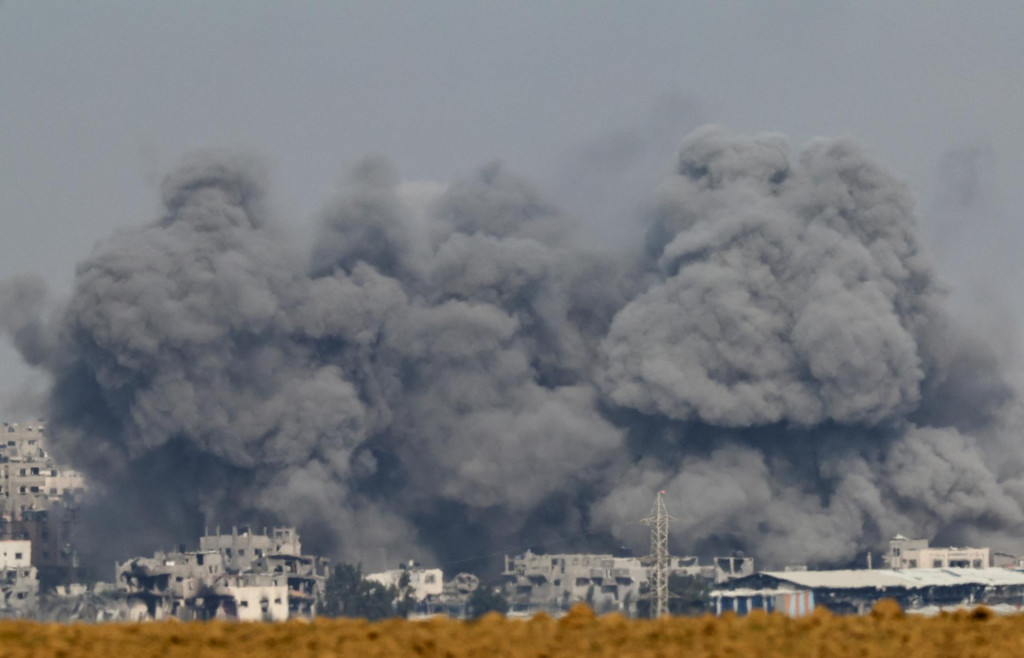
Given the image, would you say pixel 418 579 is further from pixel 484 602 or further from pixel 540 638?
pixel 540 638

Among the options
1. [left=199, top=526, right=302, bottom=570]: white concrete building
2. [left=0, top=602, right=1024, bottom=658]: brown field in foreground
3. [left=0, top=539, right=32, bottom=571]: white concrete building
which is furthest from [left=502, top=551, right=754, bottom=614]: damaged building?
[left=0, top=602, right=1024, bottom=658]: brown field in foreground

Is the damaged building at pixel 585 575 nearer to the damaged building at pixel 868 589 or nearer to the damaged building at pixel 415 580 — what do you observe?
the damaged building at pixel 415 580

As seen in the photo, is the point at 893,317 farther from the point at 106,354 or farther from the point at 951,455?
the point at 106,354

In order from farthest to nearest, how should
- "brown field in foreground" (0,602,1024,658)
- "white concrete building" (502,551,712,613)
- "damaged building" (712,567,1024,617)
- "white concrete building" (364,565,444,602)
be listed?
"white concrete building" (364,565,444,602), "white concrete building" (502,551,712,613), "damaged building" (712,567,1024,617), "brown field in foreground" (0,602,1024,658)

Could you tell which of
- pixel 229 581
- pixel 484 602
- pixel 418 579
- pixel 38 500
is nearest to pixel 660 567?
pixel 484 602

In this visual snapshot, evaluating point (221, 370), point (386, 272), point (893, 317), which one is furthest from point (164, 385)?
point (893, 317)

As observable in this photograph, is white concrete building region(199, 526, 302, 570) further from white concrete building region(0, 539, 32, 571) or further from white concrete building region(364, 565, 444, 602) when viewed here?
white concrete building region(0, 539, 32, 571)
